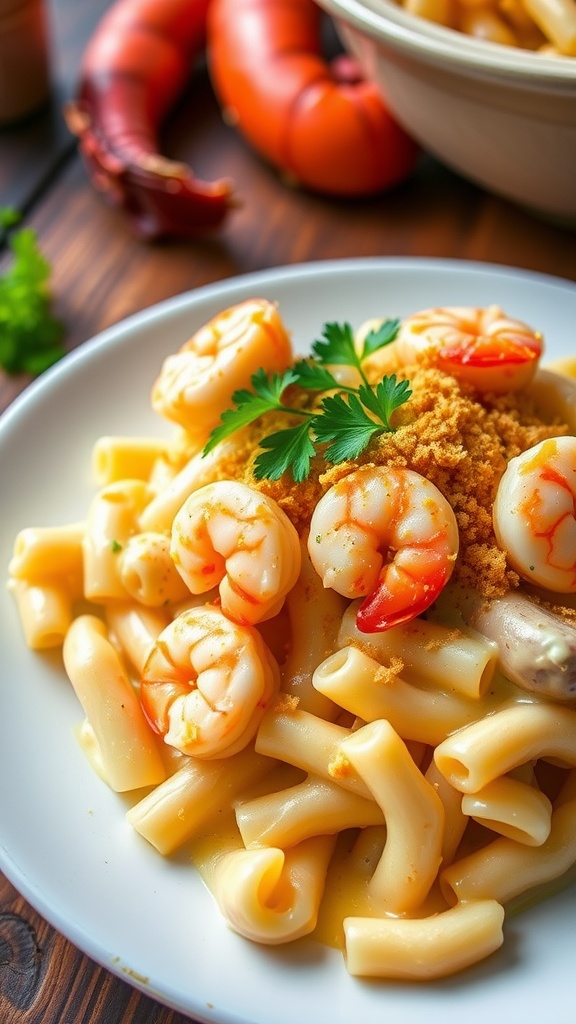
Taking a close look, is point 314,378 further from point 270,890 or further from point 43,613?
point 270,890

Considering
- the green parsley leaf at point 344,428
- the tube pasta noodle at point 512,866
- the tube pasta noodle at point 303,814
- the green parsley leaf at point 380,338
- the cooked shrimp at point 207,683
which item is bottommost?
the tube pasta noodle at point 512,866

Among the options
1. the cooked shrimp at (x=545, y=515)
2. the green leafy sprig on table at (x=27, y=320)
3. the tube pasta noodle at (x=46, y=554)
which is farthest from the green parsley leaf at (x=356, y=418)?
the green leafy sprig on table at (x=27, y=320)

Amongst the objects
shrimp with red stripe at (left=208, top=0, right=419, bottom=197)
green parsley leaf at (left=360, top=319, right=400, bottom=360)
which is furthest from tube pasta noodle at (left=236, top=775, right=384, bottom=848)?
shrimp with red stripe at (left=208, top=0, right=419, bottom=197)

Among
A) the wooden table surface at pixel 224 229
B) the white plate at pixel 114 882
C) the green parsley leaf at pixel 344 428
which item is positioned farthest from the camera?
the wooden table surface at pixel 224 229

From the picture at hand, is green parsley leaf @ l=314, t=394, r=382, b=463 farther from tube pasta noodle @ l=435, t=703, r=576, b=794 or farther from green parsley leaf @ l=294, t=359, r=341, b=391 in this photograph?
tube pasta noodle @ l=435, t=703, r=576, b=794

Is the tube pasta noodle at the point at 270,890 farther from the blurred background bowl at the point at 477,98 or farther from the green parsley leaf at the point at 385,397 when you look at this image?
the blurred background bowl at the point at 477,98

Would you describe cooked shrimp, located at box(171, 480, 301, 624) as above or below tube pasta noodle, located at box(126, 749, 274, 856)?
above
